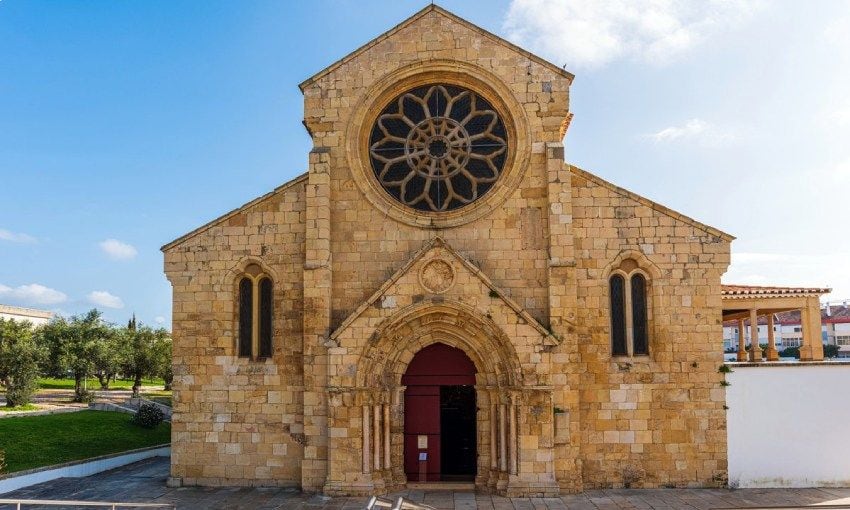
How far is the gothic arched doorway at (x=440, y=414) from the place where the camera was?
49.7 ft

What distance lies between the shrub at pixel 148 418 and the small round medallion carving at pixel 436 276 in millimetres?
15758

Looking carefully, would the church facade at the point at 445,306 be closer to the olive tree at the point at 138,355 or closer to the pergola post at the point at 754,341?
the pergola post at the point at 754,341

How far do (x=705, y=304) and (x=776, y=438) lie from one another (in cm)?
354

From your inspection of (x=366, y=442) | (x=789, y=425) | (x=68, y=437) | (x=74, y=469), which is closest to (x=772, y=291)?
(x=789, y=425)

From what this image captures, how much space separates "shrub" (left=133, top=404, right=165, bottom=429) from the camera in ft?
79.8

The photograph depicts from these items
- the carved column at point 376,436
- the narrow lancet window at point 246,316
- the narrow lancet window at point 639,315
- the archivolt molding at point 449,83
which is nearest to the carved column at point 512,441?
the carved column at point 376,436

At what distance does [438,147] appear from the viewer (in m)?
15.9

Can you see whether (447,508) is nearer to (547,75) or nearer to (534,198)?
(534,198)

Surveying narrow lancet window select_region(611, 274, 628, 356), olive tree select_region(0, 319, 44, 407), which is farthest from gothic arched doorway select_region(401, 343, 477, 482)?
olive tree select_region(0, 319, 44, 407)

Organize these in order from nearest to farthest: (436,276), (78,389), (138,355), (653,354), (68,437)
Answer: (436,276) → (653,354) → (68,437) → (78,389) → (138,355)

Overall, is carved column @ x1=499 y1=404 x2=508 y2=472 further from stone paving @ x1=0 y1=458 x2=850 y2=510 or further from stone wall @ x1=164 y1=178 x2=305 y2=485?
stone wall @ x1=164 y1=178 x2=305 y2=485

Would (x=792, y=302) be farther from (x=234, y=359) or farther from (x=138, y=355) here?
(x=138, y=355)

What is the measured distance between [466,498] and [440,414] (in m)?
2.23

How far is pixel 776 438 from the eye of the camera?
48.7 feet
